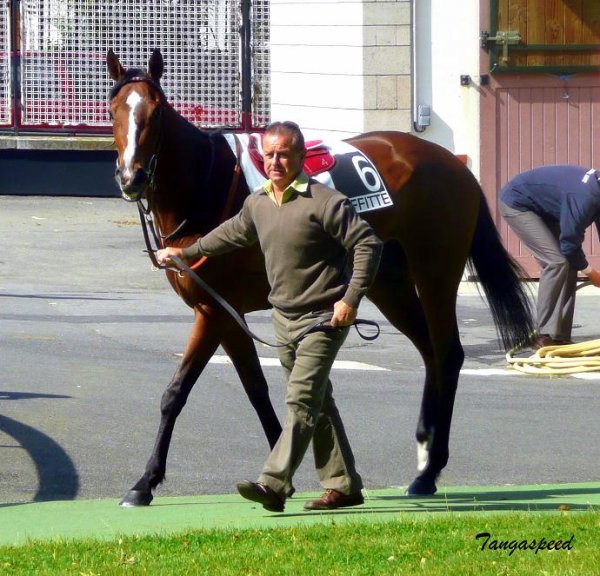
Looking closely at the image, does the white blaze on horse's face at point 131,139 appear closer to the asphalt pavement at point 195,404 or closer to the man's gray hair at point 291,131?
the man's gray hair at point 291,131

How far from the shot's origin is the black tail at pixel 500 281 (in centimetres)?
800

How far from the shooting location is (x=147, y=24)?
20.1m

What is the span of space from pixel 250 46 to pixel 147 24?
151 centimetres

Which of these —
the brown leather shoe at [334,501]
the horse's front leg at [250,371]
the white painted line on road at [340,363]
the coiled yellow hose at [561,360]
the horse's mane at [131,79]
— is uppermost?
the horse's mane at [131,79]

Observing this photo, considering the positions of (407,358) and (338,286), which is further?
(407,358)

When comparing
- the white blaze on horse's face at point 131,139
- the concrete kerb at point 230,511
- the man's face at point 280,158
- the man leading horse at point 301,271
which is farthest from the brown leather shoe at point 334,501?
the white blaze on horse's face at point 131,139

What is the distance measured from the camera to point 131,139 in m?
6.44

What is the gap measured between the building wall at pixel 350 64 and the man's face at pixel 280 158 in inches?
368

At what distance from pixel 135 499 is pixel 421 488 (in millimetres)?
1464

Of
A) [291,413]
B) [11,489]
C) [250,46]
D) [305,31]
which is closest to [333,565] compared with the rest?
[291,413]

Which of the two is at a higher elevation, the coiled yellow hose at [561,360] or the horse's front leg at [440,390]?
the horse's front leg at [440,390]

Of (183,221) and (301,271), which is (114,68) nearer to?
(183,221)

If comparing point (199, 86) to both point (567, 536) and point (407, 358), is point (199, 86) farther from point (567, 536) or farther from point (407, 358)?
point (567, 536)

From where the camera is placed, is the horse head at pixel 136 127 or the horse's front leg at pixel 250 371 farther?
the horse's front leg at pixel 250 371
